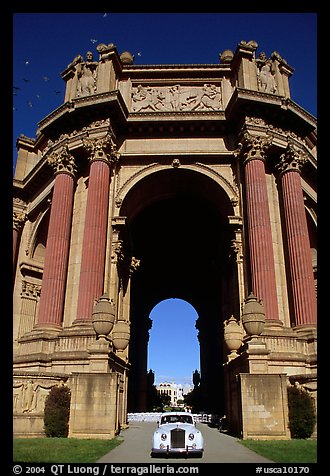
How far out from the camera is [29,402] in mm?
17438

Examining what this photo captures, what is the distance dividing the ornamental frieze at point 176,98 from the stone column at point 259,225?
5.94 m

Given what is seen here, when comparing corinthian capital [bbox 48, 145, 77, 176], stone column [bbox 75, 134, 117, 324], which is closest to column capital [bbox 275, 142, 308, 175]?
stone column [bbox 75, 134, 117, 324]

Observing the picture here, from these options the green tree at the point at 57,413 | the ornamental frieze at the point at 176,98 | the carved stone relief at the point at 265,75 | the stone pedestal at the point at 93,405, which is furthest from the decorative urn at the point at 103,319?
the carved stone relief at the point at 265,75

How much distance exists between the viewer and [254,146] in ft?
85.9

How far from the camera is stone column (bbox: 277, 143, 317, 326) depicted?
23516mm

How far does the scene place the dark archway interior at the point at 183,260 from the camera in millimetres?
30656

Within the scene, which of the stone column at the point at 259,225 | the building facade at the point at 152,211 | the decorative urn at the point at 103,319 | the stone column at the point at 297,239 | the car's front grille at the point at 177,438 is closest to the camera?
the car's front grille at the point at 177,438

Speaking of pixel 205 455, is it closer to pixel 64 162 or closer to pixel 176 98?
pixel 64 162

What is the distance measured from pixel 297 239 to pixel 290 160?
5608mm

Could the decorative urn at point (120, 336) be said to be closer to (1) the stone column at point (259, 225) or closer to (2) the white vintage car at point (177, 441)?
(1) the stone column at point (259, 225)

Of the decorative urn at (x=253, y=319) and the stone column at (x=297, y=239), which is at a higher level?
the stone column at (x=297, y=239)

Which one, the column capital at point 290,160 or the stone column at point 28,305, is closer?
the column capital at point 290,160

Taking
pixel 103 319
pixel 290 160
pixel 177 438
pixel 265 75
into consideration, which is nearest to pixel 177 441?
pixel 177 438
